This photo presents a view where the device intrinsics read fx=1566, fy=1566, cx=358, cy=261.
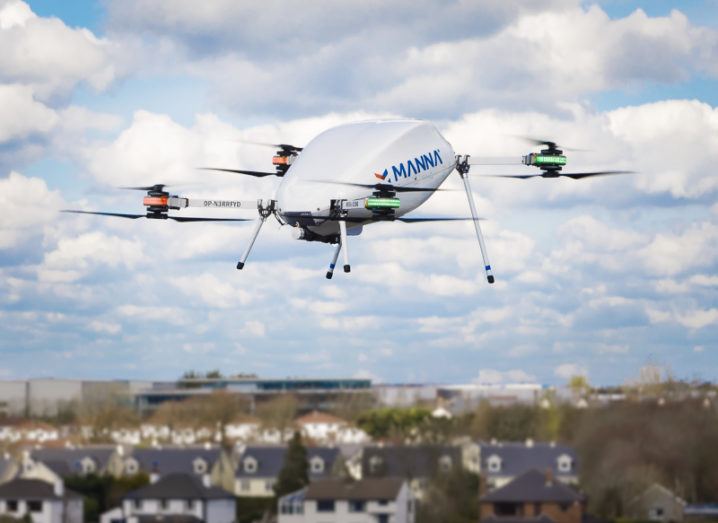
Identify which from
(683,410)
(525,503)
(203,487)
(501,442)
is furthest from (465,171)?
(203,487)

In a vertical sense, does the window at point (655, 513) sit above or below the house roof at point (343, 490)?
below

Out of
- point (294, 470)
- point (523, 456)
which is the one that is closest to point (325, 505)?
point (294, 470)

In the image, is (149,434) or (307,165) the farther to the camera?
(149,434)

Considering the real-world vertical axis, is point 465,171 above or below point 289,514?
above

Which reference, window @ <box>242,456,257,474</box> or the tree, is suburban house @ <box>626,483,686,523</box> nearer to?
the tree

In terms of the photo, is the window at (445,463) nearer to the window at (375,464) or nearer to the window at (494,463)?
the window at (494,463)

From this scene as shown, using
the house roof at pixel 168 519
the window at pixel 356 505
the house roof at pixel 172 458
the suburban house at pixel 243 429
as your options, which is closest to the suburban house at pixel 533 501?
the window at pixel 356 505

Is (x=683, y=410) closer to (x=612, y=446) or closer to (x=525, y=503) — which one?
(x=612, y=446)

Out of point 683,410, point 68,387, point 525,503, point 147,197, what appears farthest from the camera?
point 525,503
